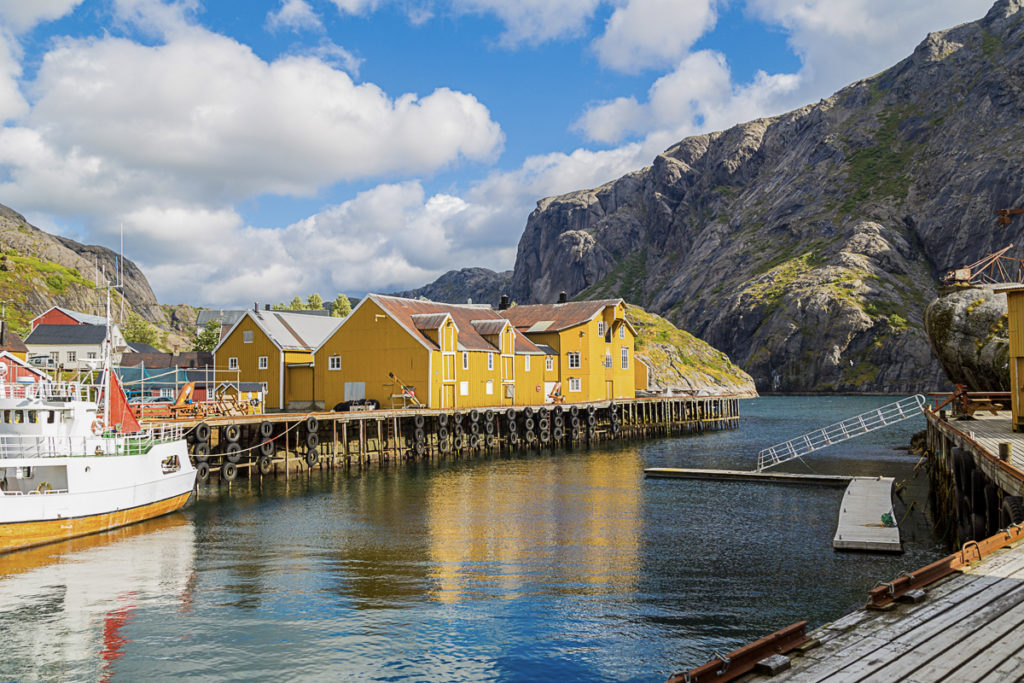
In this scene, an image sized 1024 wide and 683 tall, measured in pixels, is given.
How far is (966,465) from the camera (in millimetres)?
22469

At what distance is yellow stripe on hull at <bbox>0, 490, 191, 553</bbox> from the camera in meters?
24.2

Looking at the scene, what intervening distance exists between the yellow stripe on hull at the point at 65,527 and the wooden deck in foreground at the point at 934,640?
24330mm

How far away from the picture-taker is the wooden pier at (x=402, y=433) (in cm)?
4094

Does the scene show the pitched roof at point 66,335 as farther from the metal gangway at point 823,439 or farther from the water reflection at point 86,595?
the metal gangway at point 823,439

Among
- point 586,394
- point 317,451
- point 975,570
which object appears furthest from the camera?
point 586,394

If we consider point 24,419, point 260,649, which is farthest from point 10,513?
point 260,649

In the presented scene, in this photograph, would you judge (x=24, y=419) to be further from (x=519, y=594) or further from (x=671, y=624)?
(x=671, y=624)

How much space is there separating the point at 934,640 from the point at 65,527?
85.9ft

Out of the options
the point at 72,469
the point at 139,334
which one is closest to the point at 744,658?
the point at 72,469

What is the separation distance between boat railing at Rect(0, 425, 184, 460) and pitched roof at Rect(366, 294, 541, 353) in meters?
27.3

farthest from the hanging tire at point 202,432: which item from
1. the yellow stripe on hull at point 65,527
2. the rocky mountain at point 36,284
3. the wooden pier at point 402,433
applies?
the rocky mountain at point 36,284

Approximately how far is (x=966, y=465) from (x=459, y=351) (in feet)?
132

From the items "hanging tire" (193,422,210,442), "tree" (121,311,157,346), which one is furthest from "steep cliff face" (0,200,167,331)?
"hanging tire" (193,422,210,442)

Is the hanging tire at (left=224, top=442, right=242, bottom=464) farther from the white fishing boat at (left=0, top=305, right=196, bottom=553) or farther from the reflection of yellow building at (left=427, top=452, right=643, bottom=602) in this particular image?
the reflection of yellow building at (left=427, top=452, right=643, bottom=602)
